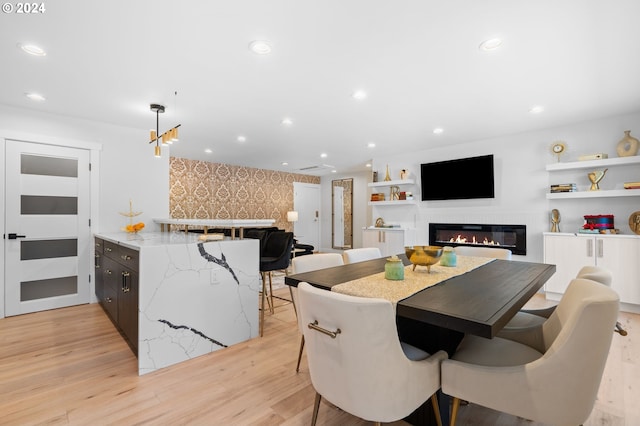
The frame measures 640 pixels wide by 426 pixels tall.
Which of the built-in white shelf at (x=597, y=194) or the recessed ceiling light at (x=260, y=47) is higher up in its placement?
the recessed ceiling light at (x=260, y=47)

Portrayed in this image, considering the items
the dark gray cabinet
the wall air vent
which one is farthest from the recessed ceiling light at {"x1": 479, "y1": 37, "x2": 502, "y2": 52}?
the wall air vent

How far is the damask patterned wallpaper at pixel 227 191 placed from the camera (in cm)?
665

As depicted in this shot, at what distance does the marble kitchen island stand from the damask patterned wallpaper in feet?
12.6

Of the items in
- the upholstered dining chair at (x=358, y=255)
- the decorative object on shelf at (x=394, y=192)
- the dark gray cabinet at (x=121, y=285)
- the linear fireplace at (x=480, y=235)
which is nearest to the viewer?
the dark gray cabinet at (x=121, y=285)

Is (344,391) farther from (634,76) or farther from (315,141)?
(315,141)

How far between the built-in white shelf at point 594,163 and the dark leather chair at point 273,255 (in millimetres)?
3742

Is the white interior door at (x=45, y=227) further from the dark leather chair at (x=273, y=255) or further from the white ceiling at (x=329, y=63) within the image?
the dark leather chair at (x=273, y=255)

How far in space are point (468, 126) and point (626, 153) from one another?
1.83 meters

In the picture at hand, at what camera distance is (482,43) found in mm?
2232

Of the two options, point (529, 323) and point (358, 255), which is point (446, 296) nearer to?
point (529, 323)

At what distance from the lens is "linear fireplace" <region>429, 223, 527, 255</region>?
469cm

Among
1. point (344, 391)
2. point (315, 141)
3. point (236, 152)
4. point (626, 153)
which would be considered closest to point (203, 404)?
point (344, 391)

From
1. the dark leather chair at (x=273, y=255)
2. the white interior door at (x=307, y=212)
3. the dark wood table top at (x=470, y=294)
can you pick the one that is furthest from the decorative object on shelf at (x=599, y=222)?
the white interior door at (x=307, y=212)

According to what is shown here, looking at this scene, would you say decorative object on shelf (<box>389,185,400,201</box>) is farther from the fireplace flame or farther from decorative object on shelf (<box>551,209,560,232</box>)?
decorative object on shelf (<box>551,209,560,232</box>)
